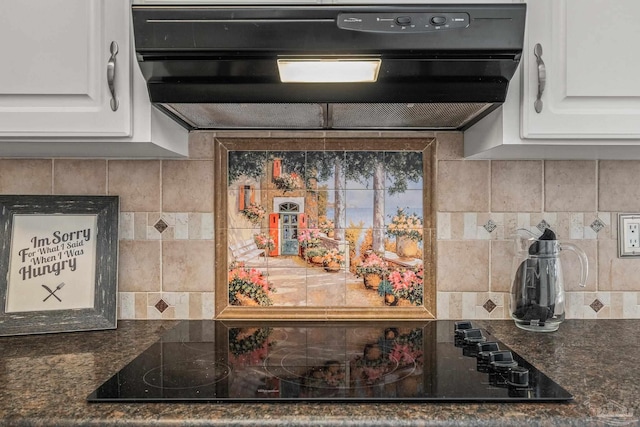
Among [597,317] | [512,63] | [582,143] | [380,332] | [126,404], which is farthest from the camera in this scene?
[597,317]

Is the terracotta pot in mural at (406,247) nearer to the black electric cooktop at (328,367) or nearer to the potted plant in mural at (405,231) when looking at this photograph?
the potted plant in mural at (405,231)

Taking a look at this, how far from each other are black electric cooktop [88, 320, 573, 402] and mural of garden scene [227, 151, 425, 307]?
0.36 feet

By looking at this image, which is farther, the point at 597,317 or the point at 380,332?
the point at 597,317

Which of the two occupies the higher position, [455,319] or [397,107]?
[397,107]

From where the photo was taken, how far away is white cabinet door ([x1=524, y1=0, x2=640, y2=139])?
100 cm

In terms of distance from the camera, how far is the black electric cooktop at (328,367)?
824 millimetres

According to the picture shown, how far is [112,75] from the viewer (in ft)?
3.17

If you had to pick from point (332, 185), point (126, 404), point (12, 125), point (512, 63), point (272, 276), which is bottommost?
point (126, 404)

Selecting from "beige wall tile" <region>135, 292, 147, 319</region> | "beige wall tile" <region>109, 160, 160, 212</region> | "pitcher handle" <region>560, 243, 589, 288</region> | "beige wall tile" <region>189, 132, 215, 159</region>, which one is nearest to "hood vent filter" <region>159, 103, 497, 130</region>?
"beige wall tile" <region>189, 132, 215, 159</region>

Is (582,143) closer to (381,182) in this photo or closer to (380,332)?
(381,182)

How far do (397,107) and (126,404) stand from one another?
85 cm

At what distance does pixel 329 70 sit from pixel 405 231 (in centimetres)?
60

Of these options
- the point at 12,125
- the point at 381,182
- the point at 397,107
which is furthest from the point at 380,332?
the point at 12,125

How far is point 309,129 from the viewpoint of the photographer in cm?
137
